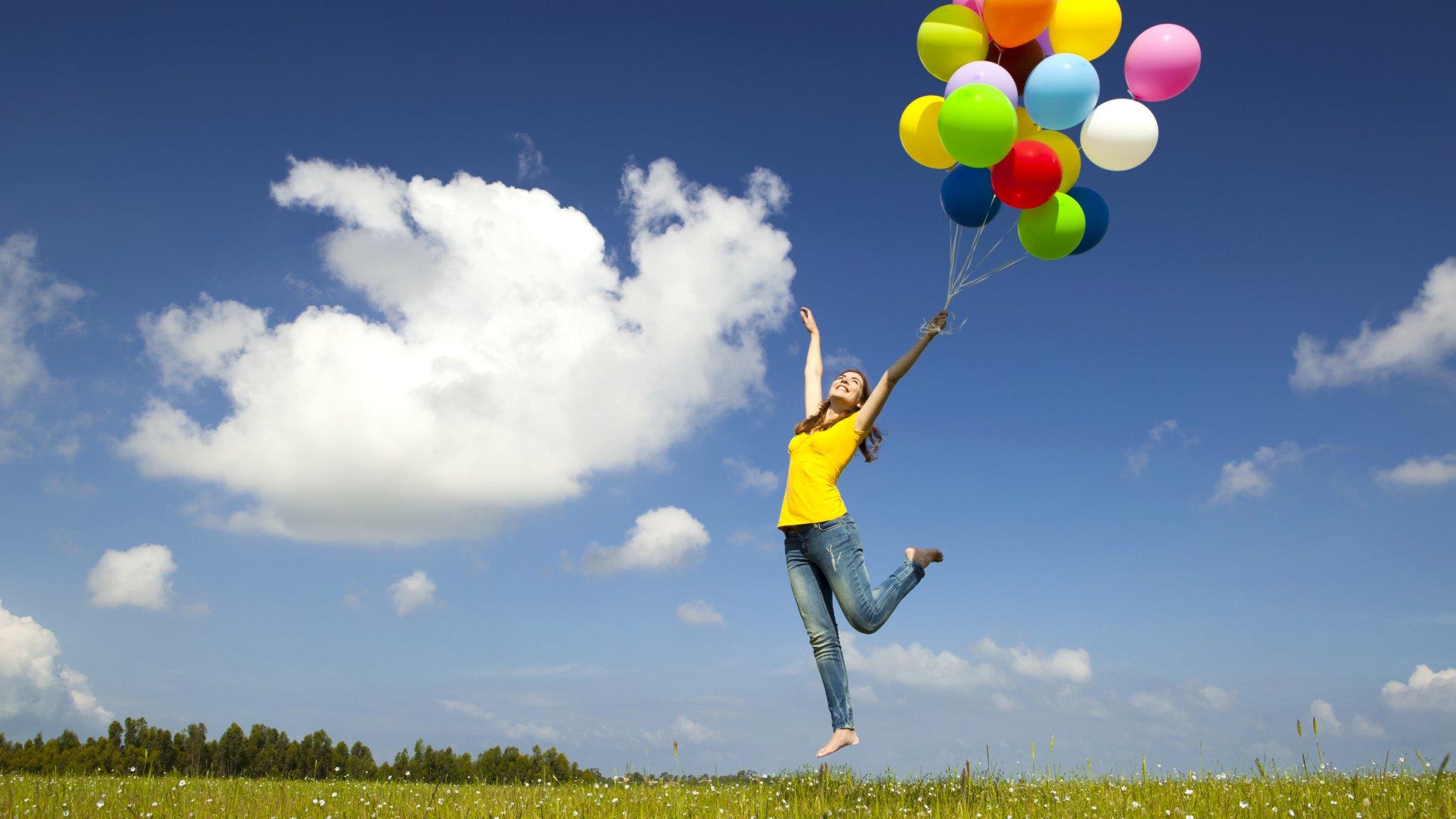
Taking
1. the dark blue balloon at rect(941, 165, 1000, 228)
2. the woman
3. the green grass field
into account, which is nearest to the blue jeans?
the woman

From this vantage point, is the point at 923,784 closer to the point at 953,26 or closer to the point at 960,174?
the point at 960,174

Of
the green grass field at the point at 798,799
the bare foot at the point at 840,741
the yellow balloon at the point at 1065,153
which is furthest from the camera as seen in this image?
the yellow balloon at the point at 1065,153

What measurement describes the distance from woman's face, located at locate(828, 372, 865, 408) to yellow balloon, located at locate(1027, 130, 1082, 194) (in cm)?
244

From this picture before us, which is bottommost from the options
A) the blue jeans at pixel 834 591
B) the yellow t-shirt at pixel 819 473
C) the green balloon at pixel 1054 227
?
the blue jeans at pixel 834 591

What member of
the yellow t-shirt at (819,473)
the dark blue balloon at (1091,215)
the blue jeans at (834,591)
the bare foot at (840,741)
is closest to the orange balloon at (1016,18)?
the dark blue balloon at (1091,215)

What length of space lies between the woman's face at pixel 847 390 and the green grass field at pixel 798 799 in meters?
2.91

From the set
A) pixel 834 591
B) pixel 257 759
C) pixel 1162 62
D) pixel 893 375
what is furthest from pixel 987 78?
pixel 257 759

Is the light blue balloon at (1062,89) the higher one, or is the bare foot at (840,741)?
the light blue balloon at (1062,89)

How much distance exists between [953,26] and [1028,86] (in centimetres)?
92

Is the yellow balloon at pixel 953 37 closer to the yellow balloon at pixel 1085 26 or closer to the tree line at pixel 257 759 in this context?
the yellow balloon at pixel 1085 26

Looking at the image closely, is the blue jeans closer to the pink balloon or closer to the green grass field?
the green grass field

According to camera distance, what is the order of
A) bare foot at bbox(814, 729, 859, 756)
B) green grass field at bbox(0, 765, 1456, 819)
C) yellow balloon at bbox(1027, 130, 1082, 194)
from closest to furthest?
green grass field at bbox(0, 765, 1456, 819) < bare foot at bbox(814, 729, 859, 756) < yellow balloon at bbox(1027, 130, 1082, 194)

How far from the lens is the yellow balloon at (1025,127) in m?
7.84

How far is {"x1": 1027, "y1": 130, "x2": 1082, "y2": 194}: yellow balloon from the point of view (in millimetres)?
7812
